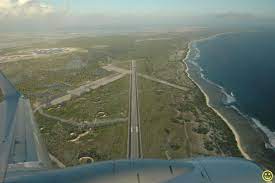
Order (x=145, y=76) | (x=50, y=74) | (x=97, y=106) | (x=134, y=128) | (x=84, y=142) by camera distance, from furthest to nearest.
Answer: (x=50, y=74) < (x=145, y=76) < (x=97, y=106) < (x=134, y=128) < (x=84, y=142)

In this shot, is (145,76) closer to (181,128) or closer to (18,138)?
(181,128)

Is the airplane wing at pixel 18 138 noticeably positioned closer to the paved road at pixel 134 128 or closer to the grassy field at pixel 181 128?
the paved road at pixel 134 128

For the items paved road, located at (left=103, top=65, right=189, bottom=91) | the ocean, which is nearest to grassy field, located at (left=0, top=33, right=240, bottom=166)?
paved road, located at (left=103, top=65, right=189, bottom=91)

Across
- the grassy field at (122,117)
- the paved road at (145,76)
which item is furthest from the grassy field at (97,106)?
the paved road at (145,76)

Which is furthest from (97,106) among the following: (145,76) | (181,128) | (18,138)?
(18,138)

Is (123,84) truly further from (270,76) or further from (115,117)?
(270,76)

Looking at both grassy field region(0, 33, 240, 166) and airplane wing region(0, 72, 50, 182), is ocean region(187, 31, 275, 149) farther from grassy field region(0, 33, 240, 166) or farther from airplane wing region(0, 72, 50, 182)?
airplane wing region(0, 72, 50, 182)

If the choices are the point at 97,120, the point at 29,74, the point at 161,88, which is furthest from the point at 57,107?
the point at 29,74
